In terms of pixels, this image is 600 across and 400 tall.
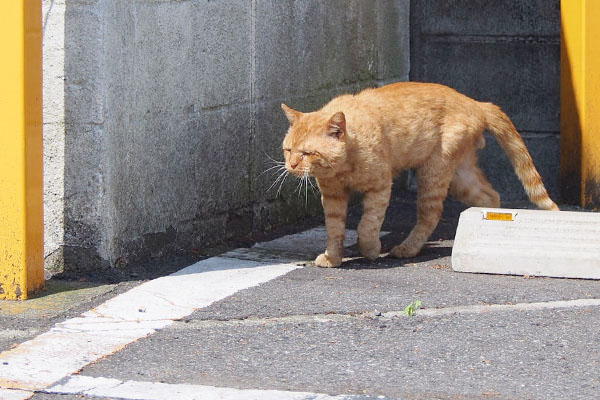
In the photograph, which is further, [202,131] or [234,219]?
[234,219]

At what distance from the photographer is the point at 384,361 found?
13.0 ft

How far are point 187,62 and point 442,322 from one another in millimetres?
2254

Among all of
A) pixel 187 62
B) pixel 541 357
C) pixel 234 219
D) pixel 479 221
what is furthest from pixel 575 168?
pixel 541 357

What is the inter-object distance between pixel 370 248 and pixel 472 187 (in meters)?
0.94

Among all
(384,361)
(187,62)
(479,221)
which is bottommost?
(384,361)

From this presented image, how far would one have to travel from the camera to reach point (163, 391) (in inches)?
141

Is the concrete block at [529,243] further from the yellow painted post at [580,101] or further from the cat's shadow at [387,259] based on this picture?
the yellow painted post at [580,101]

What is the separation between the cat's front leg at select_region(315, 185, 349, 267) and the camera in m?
5.67

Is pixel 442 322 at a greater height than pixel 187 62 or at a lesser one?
lesser

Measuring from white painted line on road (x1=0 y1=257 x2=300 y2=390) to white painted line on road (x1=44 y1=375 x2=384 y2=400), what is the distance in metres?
0.12

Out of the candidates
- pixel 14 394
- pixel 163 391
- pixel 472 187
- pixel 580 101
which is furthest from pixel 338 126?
pixel 580 101

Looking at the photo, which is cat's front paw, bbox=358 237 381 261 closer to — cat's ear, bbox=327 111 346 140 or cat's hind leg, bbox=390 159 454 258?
cat's hind leg, bbox=390 159 454 258

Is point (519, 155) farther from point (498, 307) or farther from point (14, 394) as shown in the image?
point (14, 394)

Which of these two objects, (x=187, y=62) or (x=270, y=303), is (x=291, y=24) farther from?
(x=270, y=303)
